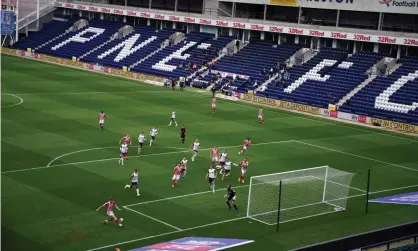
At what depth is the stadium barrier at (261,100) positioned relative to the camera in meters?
61.2

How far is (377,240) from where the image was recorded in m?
25.5

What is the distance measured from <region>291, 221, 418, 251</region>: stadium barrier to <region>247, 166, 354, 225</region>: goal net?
18.4ft

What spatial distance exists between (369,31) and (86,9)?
4776cm

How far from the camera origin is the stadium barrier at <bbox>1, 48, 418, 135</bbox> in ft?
201

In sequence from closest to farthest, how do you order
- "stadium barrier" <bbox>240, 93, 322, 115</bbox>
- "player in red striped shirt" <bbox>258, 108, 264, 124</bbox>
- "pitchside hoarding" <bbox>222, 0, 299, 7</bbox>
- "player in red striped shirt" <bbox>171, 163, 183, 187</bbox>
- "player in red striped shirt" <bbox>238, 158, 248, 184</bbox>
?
"player in red striped shirt" <bbox>171, 163, 183, 187</bbox> < "player in red striped shirt" <bbox>238, 158, 248, 184</bbox> < "player in red striped shirt" <bbox>258, 108, 264, 124</bbox> < "stadium barrier" <bbox>240, 93, 322, 115</bbox> < "pitchside hoarding" <bbox>222, 0, 299, 7</bbox>

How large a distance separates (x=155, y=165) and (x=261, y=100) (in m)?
32.3

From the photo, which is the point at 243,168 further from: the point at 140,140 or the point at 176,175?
the point at 140,140

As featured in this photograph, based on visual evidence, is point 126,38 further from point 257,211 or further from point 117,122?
point 257,211

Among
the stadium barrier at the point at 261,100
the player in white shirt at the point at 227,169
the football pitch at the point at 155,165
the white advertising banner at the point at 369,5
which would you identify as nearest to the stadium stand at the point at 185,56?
the stadium barrier at the point at 261,100

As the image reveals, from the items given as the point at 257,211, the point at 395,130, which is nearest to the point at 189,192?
the point at 257,211

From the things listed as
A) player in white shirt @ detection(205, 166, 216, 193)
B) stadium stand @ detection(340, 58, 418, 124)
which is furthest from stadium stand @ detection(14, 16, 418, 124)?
player in white shirt @ detection(205, 166, 216, 193)

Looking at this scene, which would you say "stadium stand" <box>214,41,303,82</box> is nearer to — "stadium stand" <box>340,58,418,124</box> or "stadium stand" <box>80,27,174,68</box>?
"stadium stand" <box>80,27,174,68</box>

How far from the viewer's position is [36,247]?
83.3 feet

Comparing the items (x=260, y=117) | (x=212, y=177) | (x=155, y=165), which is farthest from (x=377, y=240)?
(x=260, y=117)
